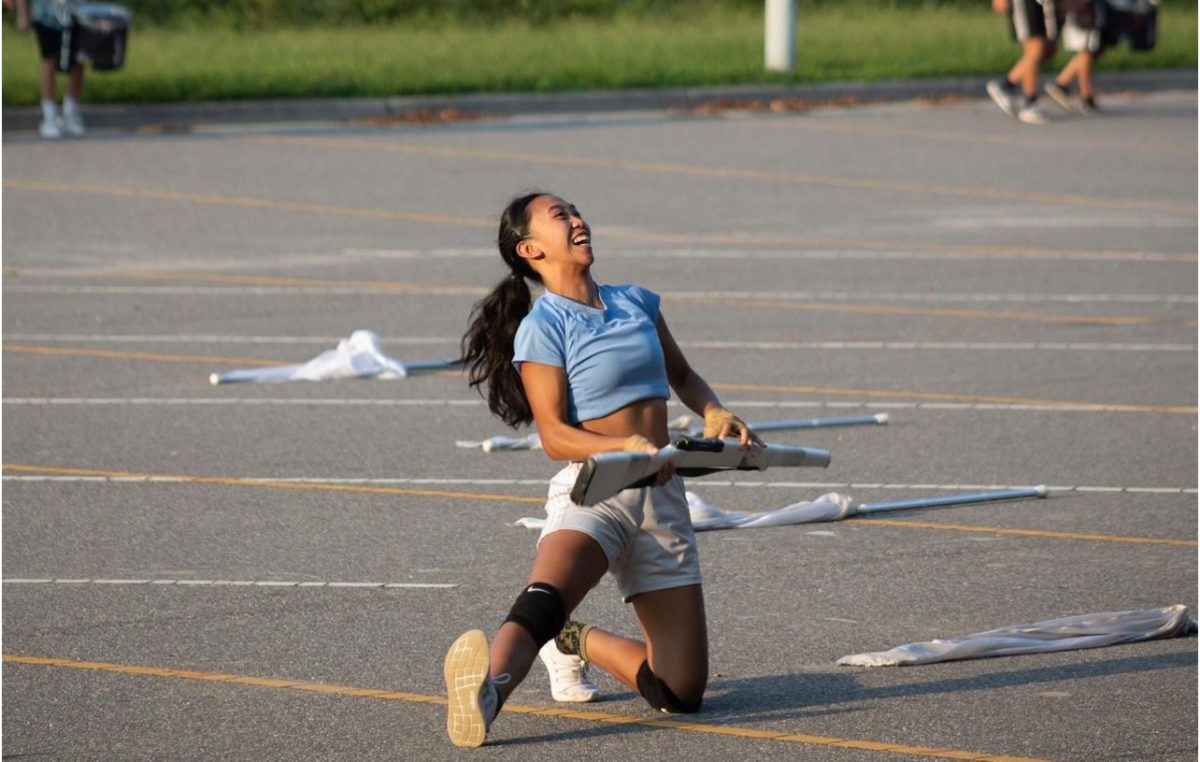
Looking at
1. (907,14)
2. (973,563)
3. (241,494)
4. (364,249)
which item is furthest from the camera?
(907,14)

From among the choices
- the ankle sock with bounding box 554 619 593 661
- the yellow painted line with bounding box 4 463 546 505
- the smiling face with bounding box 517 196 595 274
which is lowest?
the yellow painted line with bounding box 4 463 546 505

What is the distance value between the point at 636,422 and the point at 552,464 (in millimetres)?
3493

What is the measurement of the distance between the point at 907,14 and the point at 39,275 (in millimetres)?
20588

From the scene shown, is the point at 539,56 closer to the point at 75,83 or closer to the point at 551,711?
the point at 75,83

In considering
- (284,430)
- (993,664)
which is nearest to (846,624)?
(993,664)

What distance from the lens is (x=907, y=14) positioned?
32.2 m

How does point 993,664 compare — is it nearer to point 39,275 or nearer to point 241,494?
point 241,494

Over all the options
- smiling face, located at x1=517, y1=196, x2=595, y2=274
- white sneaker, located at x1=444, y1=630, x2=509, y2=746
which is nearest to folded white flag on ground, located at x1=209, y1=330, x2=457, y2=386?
smiling face, located at x1=517, y1=196, x2=595, y2=274

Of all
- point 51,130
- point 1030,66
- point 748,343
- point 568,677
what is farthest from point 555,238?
point 1030,66

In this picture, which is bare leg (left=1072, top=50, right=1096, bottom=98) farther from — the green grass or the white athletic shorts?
the white athletic shorts

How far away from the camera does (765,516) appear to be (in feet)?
26.9

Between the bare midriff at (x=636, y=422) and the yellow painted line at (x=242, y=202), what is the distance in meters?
10.0

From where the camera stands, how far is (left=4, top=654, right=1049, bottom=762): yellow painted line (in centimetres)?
560

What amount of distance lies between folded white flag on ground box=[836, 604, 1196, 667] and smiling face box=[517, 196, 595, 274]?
59.8 inches
